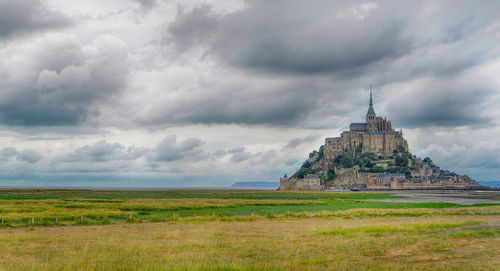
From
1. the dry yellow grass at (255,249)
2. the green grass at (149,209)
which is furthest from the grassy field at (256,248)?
the green grass at (149,209)

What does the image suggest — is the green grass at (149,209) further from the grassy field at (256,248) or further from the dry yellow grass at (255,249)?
the dry yellow grass at (255,249)

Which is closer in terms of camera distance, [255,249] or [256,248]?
[255,249]

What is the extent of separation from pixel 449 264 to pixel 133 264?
1240 centimetres

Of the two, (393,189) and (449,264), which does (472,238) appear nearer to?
(449,264)

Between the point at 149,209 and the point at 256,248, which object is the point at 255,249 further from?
the point at 149,209

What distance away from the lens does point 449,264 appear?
16.4 meters

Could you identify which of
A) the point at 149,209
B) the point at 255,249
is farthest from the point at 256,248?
the point at 149,209

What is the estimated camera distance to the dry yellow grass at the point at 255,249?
1614cm

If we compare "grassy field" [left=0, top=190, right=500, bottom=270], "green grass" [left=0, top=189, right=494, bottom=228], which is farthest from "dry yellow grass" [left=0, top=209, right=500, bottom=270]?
"green grass" [left=0, top=189, right=494, bottom=228]

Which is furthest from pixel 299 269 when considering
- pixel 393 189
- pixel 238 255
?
pixel 393 189

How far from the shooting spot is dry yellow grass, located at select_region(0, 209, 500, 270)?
1614 centimetres

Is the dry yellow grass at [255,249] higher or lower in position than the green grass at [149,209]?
higher

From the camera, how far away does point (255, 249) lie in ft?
68.4

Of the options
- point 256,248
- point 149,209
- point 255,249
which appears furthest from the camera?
point 149,209
